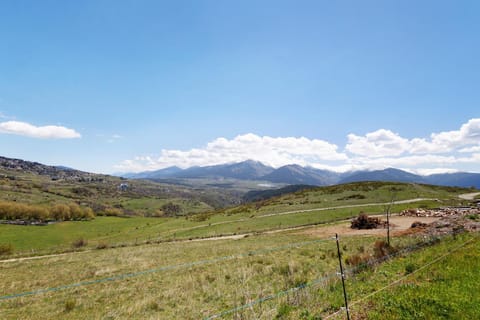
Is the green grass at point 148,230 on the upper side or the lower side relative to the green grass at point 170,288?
lower

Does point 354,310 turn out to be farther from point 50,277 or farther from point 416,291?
point 50,277

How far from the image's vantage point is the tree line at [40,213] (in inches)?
3647

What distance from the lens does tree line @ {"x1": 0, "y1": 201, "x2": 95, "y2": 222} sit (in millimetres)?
92644

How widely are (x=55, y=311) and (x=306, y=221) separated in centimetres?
3819

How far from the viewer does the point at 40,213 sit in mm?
98750

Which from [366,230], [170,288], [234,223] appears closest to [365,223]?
[366,230]

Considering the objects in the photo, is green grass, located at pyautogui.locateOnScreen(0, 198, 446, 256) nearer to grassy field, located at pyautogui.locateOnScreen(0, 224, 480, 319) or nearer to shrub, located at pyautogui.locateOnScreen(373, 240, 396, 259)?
shrub, located at pyautogui.locateOnScreen(373, 240, 396, 259)

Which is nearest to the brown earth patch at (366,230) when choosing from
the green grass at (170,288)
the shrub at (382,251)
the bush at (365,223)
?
the bush at (365,223)

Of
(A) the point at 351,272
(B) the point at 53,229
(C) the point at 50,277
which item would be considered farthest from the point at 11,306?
(B) the point at 53,229

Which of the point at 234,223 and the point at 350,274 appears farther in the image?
the point at 234,223

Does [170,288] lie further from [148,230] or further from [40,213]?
[40,213]

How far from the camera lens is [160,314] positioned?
31.4 ft

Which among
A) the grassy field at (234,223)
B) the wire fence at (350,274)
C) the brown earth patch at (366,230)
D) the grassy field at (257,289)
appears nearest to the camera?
the grassy field at (257,289)

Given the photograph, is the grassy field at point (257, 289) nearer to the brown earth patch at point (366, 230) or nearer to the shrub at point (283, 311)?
the shrub at point (283, 311)
